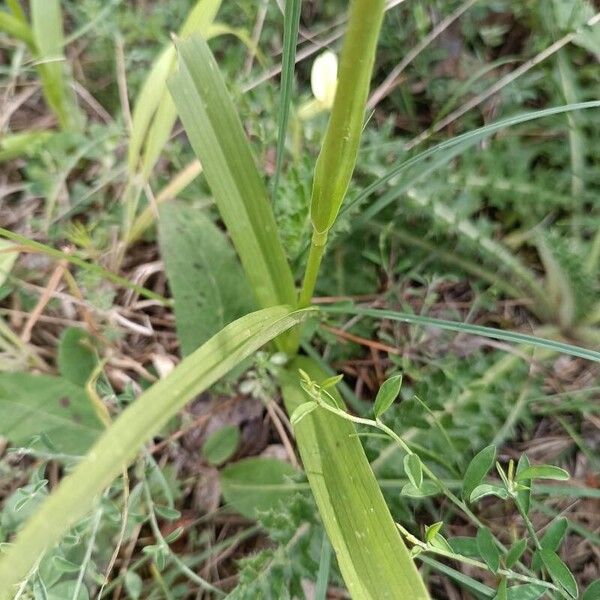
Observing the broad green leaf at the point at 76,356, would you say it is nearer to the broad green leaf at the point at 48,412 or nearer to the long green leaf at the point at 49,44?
the broad green leaf at the point at 48,412

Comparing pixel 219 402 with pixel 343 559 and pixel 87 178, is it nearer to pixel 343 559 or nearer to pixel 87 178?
pixel 343 559

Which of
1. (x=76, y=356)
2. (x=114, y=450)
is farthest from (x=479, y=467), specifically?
(x=76, y=356)

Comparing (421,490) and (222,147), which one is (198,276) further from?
(421,490)

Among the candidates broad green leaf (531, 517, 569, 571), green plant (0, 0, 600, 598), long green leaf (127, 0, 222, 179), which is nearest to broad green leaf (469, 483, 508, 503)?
green plant (0, 0, 600, 598)

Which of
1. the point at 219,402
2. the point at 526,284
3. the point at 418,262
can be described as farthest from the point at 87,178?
the point at 526,284

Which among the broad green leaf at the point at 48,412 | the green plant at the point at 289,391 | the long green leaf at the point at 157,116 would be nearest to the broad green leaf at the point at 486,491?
the green plant at the point at 289,391

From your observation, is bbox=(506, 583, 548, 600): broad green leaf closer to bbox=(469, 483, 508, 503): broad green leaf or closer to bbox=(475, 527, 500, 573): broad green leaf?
bbox=(475, 527, 500, 573): broad green leaf
